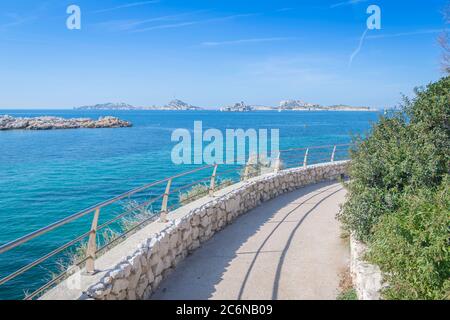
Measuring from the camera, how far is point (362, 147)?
782 centimetres

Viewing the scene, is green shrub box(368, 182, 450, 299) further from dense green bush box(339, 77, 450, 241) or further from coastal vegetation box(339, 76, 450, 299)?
dense green bush box(339, 77, 450, 241)

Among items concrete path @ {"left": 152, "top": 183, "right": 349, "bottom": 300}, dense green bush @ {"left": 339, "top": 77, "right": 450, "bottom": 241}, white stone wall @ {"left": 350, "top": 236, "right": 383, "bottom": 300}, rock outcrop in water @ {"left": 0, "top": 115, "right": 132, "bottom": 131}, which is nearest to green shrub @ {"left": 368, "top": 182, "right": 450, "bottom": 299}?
white stone wall @ {"left": 350, "top": 236, "right": 383, "bottom": 300}

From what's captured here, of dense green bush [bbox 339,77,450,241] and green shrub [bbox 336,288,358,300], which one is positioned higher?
dense green bush [bbox 339,77,450,241]

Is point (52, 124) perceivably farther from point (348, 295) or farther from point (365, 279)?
point (365, 279)

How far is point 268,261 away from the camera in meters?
6.49

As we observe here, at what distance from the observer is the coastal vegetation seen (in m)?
4.12

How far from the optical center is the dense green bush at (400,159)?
6078 millimetres

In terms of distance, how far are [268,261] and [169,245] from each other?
1.81 meters

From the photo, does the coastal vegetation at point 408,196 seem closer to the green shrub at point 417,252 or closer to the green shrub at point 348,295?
the green shrub at point 417,252

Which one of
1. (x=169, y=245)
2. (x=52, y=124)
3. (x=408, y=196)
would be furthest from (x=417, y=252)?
(x=52, y=124)

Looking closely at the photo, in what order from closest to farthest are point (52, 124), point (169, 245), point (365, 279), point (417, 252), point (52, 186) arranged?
point (417, 252)
point (365, 279)
point (169, 245)
point (52, 186)
point (52, 124)

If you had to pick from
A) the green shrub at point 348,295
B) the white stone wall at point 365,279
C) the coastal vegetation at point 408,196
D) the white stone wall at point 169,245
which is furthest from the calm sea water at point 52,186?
the green shrub at point 348,295
